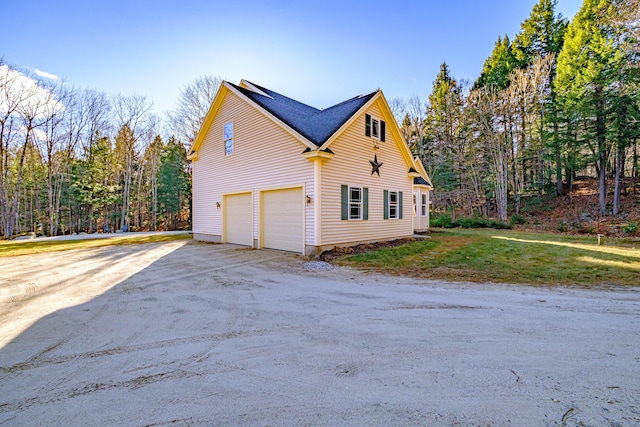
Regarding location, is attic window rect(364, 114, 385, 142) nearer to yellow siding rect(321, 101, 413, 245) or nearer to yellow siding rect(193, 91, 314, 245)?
yellow siding rect(321, 101, 413, 245)

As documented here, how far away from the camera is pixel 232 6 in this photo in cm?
1048

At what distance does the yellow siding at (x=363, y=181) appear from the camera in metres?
9.55

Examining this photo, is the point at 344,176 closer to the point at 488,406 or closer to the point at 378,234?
the point at 378,234

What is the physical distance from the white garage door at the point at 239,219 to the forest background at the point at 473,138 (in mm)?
14095

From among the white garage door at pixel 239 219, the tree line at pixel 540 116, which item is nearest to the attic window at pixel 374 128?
the white garage door at pixel 239 219

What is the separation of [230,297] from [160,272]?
309 centimetres

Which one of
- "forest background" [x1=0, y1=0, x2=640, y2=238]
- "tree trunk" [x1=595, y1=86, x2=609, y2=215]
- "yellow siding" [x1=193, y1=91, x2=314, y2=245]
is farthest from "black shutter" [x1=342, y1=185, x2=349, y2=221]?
"tree trunk" [x1=595, y1=86, x2=609, y2=215]

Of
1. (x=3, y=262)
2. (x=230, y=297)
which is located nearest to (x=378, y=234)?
(x=230, y=297)

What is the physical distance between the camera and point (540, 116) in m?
22.9

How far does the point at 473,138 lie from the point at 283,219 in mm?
21057

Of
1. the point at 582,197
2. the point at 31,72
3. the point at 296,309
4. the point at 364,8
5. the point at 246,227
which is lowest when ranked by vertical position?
the point at 296,309

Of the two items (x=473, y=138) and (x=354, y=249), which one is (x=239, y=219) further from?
(x=473, y=138)

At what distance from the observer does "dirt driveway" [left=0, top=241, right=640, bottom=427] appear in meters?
2.00

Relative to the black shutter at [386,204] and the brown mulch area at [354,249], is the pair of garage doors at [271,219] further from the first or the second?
the black shutter at [386,204]
